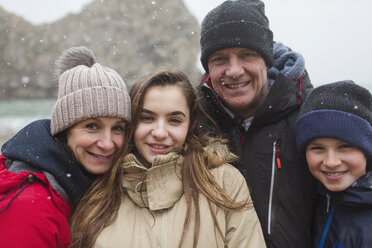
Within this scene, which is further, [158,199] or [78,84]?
[78,84]

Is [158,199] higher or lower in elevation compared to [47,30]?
lower

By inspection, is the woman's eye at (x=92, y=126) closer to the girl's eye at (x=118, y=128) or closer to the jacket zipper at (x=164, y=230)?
the girl's eye at (x=118, y=128)

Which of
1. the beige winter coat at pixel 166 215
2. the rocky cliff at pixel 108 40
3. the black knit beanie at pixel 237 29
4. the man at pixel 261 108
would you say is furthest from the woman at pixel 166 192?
the rocky cliff at pixel 108 40

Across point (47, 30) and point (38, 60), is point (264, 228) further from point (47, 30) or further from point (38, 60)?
point (47, 30)

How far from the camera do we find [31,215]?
1.49 metres

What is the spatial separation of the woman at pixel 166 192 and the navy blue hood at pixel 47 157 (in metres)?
0.12

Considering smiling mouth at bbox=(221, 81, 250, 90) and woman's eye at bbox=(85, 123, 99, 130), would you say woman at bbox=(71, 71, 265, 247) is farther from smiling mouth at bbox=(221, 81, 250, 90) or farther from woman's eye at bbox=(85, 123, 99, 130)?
smiling mouth at bbox=(221, 81, 250, 90)

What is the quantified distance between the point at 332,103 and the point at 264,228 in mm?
939

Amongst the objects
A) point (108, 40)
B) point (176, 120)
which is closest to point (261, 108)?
point (176, 120)

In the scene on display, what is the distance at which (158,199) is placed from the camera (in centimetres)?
177

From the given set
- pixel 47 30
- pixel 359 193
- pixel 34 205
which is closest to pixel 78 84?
pixel 34 205

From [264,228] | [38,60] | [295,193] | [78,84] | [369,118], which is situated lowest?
[264,228]

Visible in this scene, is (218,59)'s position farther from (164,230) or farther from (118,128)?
(164,230)

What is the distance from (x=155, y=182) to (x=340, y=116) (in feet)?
4.08
